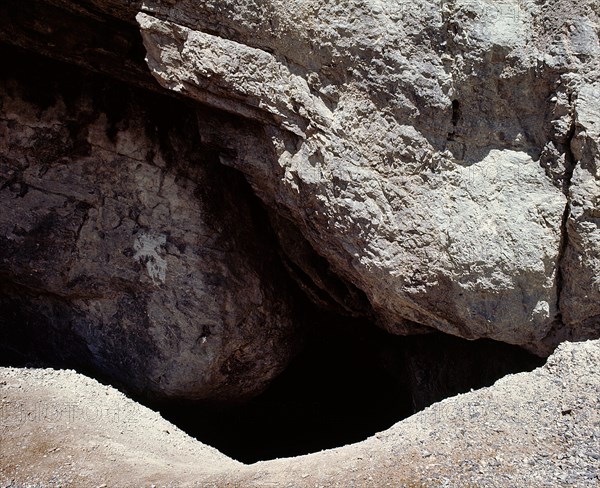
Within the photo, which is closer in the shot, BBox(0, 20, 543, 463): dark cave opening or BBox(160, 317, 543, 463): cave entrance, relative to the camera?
BBox(0, 20, 543, 463): dark cave opening

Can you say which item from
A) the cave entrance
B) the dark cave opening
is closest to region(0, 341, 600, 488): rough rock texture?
the dark cave opening

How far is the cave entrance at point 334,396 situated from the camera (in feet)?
15.9

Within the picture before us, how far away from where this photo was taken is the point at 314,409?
6184mm

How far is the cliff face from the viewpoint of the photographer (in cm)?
355

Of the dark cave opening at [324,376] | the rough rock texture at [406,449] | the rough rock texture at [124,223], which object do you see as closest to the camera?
the rough rock texture at [406,449]

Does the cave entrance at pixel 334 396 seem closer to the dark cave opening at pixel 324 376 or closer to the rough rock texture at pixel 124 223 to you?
the dark cave opening at pixel 324 376

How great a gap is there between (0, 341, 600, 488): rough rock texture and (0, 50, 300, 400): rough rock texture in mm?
985

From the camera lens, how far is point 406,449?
3.13m

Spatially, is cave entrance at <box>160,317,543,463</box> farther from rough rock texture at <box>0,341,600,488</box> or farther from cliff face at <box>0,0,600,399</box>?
rough rock texture at <box>0,341,600,488</box>

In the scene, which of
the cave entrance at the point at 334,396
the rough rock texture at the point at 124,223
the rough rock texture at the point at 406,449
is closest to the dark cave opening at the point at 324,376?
the cave entrance at the point at 334,396

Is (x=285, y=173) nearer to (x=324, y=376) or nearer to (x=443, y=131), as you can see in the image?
(x=443, y=131)

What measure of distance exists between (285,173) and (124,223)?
155 cm

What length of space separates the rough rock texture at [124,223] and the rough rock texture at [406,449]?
0.98 m

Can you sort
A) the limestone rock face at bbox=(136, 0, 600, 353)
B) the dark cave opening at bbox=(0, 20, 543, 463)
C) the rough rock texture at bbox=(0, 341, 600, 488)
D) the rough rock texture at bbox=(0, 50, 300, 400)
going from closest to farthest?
the rough rock texture at bbox=(0, 341, 600, 488)
the limestone rock face at bbox=(136, 0, 600, 353)
the dark cave opening at bbox=(0, 20, 543, 463)
the rough rock texture at bbox=(0, 50, 300, 400)
